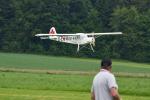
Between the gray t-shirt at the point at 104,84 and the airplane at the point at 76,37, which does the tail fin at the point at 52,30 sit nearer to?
the airplane at the point at 76,37

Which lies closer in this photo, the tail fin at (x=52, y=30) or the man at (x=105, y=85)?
the man at (x=105, y=85)

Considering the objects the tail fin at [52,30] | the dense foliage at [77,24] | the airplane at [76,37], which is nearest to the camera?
the airplane at [76,37]

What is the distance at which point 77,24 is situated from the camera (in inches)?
3469

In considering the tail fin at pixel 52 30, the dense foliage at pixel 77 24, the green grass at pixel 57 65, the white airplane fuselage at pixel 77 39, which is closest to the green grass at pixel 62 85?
the green grass at pixel 57 65

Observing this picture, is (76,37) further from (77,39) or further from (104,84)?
(104,84)

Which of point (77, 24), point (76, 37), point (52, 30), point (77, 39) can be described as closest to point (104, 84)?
point (76, 37)

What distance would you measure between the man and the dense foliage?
67.2 m

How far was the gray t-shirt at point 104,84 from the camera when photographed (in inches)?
451

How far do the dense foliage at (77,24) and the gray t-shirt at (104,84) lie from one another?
6715 cm

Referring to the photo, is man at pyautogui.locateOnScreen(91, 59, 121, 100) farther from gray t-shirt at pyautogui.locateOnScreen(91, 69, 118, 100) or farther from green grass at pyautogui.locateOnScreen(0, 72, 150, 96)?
green grass at pyautogui.locateOnScreen(0, 72, 150, 96)

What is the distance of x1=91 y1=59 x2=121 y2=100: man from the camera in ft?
37.6

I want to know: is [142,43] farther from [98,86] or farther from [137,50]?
[98,86]

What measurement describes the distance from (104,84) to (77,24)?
76721 mm

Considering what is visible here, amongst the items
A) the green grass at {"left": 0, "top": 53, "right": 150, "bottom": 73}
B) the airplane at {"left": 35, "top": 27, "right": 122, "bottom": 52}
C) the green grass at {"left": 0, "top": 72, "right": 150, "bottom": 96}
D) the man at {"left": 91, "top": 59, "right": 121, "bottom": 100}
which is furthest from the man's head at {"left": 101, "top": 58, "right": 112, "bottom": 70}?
the airplane at {"left": 35, "top": 27, "right": 122, "bottom": 52}
